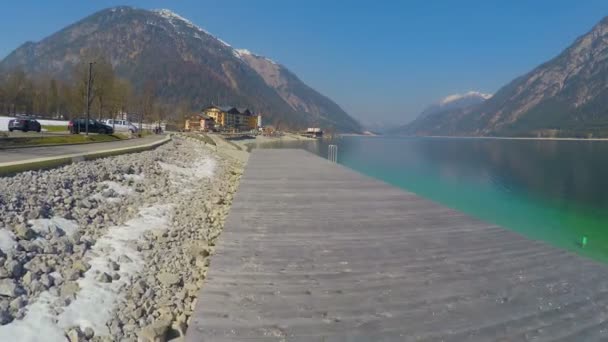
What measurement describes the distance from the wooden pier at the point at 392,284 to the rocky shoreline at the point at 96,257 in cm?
119

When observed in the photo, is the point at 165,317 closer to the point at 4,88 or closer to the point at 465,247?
the point at 465,247

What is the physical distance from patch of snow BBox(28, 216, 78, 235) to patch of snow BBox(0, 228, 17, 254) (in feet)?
2.04

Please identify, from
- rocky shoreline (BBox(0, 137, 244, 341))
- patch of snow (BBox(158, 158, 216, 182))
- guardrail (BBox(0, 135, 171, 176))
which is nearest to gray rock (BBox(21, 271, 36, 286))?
rocky shoreline (BBox(0, 137, 244, 341))

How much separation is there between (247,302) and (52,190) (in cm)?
858

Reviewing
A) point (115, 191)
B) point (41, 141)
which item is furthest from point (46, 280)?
point (41, 141)

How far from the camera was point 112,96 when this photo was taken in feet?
159

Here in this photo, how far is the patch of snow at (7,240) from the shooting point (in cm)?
611

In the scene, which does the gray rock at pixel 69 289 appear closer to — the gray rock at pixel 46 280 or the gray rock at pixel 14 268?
the gray rock at pixel 46 280

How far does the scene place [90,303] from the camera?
17.7 feet

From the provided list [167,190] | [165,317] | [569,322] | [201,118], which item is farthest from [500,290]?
[201,118]

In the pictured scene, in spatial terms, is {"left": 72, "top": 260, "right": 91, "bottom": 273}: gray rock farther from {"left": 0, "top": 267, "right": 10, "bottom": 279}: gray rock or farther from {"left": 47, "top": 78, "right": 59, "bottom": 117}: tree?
{"left": 47, "top": 78, "right": 59, "bottom": 117}: tree

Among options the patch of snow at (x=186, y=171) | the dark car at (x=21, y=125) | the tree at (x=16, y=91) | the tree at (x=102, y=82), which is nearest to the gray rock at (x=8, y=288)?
the patch of snow at (x=186, y=171)

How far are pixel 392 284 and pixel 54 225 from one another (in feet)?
24.5

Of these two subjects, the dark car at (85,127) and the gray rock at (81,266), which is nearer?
the gray rock at (81,266)
